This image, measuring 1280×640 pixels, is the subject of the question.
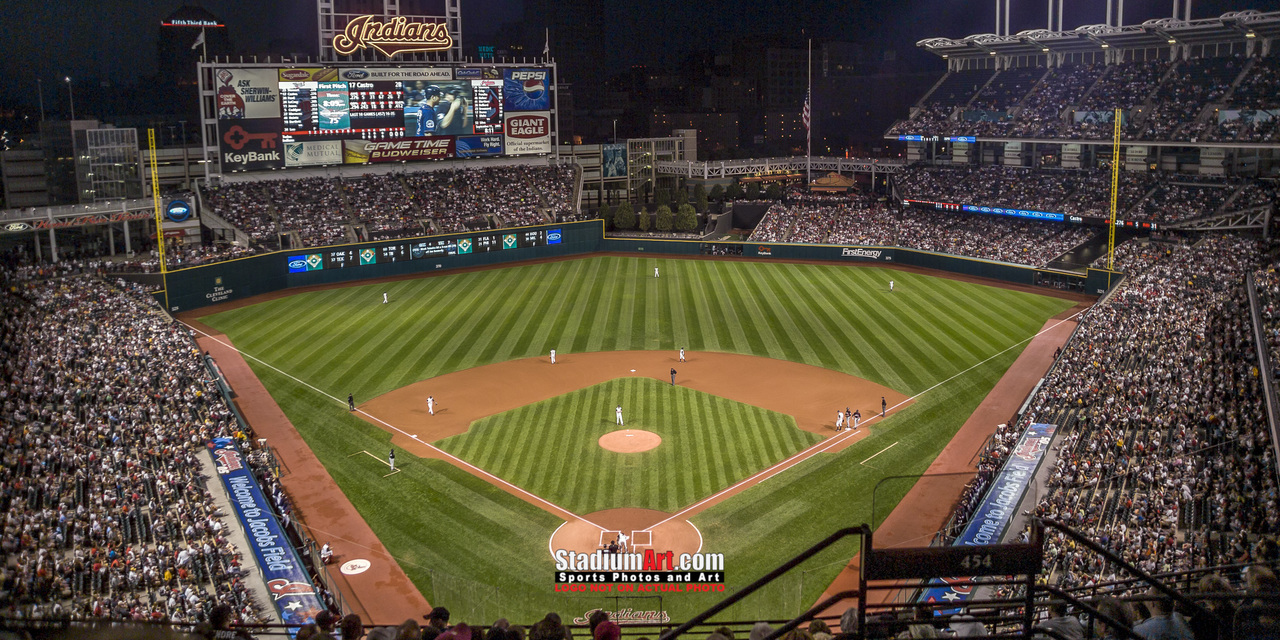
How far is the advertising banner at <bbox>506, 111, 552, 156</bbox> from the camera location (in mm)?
63969

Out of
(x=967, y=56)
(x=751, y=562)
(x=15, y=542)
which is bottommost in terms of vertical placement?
(x=751, y=562)

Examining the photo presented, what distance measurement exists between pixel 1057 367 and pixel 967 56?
4397 cm

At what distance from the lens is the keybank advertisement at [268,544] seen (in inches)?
704

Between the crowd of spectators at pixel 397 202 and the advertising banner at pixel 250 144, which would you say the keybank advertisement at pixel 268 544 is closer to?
the crowd of spectators at pixel 397 202

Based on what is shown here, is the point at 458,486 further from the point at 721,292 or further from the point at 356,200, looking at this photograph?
the point at 356,200

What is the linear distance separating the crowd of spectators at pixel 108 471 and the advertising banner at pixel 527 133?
3347cm

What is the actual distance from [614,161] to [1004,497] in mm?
58329

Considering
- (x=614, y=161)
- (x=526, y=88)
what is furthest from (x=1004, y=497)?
(x=614, y=161)

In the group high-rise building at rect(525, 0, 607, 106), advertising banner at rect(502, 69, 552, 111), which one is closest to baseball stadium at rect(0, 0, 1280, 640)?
advertising banner at rect(502, 69, 552, 111)

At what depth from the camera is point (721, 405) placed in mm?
31656

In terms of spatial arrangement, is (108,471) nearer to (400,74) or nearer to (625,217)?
(400,74)

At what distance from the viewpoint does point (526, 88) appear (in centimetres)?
Result: 6362

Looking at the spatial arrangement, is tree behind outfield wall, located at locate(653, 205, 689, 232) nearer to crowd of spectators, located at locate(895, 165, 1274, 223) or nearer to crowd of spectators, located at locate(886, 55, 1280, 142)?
crowd of spectators, located at locate(895, 165, 1274, 223)

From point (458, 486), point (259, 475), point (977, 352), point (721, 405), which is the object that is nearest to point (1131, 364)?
point (977, 352)
